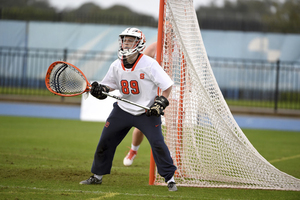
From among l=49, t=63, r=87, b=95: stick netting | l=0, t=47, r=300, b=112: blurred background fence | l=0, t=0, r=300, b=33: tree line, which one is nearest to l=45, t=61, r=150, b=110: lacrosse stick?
l=49, t=63, r=87, b=95: stick netting

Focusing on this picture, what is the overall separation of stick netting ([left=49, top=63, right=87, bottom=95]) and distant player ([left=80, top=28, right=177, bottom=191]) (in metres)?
0.19

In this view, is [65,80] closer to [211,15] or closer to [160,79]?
[160,79]

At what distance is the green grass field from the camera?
412 cm

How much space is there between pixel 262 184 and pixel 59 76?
9.59ft

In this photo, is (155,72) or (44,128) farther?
(44,128)

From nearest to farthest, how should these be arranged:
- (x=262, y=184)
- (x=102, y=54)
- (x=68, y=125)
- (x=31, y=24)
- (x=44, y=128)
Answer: (x=262, y=184)
(x=44, y=128)
(x=68, y=125)
(x=102, y=54)
(x=31, y=24)

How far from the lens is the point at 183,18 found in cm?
500

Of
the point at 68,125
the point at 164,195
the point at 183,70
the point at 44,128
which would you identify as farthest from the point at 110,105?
the point at 164,195

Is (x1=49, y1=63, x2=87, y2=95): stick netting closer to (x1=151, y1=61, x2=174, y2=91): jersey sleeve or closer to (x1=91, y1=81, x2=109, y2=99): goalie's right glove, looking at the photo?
(x1=91, y1=81, x2=109, y2=99): goalie's right glove

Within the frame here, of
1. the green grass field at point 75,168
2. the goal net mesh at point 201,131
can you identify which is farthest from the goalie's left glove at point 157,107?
the green grass field at point 75,168

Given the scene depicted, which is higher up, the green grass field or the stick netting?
the stick netting

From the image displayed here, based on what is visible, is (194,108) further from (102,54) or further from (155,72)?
(102,54)

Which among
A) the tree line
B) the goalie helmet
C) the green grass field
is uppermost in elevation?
the tree line

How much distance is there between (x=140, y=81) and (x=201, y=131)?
3.71 feet
